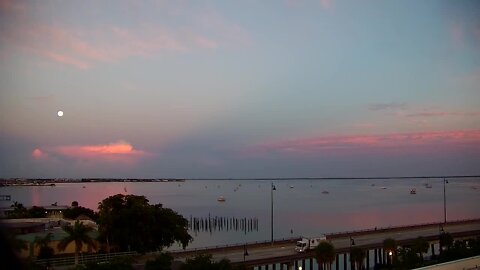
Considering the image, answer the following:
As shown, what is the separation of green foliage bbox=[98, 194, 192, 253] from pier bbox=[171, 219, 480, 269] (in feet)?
1.81

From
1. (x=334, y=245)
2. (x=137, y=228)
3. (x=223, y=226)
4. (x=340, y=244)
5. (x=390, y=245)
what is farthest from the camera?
(x=223, y=226)

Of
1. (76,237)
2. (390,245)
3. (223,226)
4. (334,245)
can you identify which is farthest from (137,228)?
(223,226)

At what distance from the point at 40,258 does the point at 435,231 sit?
1325cm

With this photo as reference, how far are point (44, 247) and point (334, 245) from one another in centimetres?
785

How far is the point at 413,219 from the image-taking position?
30.1m

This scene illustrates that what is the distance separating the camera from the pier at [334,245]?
37.1 ft

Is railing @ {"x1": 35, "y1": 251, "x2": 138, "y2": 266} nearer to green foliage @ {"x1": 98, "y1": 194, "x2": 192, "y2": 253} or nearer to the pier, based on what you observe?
green foliage @ {"x1": 98, "y1": 194, "x2": 192, "y2": 253}

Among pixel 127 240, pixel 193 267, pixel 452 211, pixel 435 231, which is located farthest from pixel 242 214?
pixel 193 267

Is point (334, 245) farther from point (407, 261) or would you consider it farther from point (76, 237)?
point (76, 237)

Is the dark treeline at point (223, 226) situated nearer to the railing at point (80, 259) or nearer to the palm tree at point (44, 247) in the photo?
the railing at point (80, 259)

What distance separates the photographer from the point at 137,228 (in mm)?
10867

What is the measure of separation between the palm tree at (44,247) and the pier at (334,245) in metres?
2.70

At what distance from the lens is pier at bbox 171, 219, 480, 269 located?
11302 millimetres

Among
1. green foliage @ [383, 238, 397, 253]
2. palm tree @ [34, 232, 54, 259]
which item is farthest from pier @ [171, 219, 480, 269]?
palm tree @ [34, 232, 54, 259]
